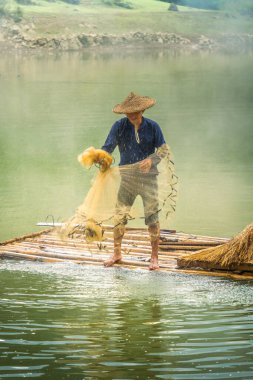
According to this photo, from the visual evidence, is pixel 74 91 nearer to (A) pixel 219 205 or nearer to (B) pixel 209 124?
(B) pixel 209 124

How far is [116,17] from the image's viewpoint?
174 ft

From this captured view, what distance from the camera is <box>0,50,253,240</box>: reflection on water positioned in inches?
443

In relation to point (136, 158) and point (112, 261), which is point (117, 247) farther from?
point (136, 158)

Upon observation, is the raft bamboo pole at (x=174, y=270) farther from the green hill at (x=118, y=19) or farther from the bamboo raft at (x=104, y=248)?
the green hill at (x=118, y=19)

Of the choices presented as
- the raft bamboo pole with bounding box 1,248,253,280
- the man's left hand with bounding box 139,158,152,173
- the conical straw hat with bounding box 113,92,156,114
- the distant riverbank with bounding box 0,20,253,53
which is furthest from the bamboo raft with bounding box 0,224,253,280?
the distant riverbank with bounding box 0,20,253,53

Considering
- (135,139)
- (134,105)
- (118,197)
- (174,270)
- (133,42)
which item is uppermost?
(134,105)

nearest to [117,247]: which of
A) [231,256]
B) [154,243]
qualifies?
[154,243]

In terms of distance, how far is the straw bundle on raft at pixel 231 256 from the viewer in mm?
6707

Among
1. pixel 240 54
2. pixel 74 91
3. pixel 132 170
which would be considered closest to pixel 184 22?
pixel 240 54

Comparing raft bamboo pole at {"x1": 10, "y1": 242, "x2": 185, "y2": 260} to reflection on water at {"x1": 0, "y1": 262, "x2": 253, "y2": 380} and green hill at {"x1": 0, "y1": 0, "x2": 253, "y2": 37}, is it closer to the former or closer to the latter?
reflection on water at {"x1": 0, "y1": 262, "x2": 253, "y2": 380}

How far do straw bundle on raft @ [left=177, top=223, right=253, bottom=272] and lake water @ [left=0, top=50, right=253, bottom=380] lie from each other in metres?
0.15

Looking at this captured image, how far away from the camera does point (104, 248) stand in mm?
7746

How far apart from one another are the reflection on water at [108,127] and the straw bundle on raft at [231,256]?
280cm

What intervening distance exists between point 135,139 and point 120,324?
5.21 feet
